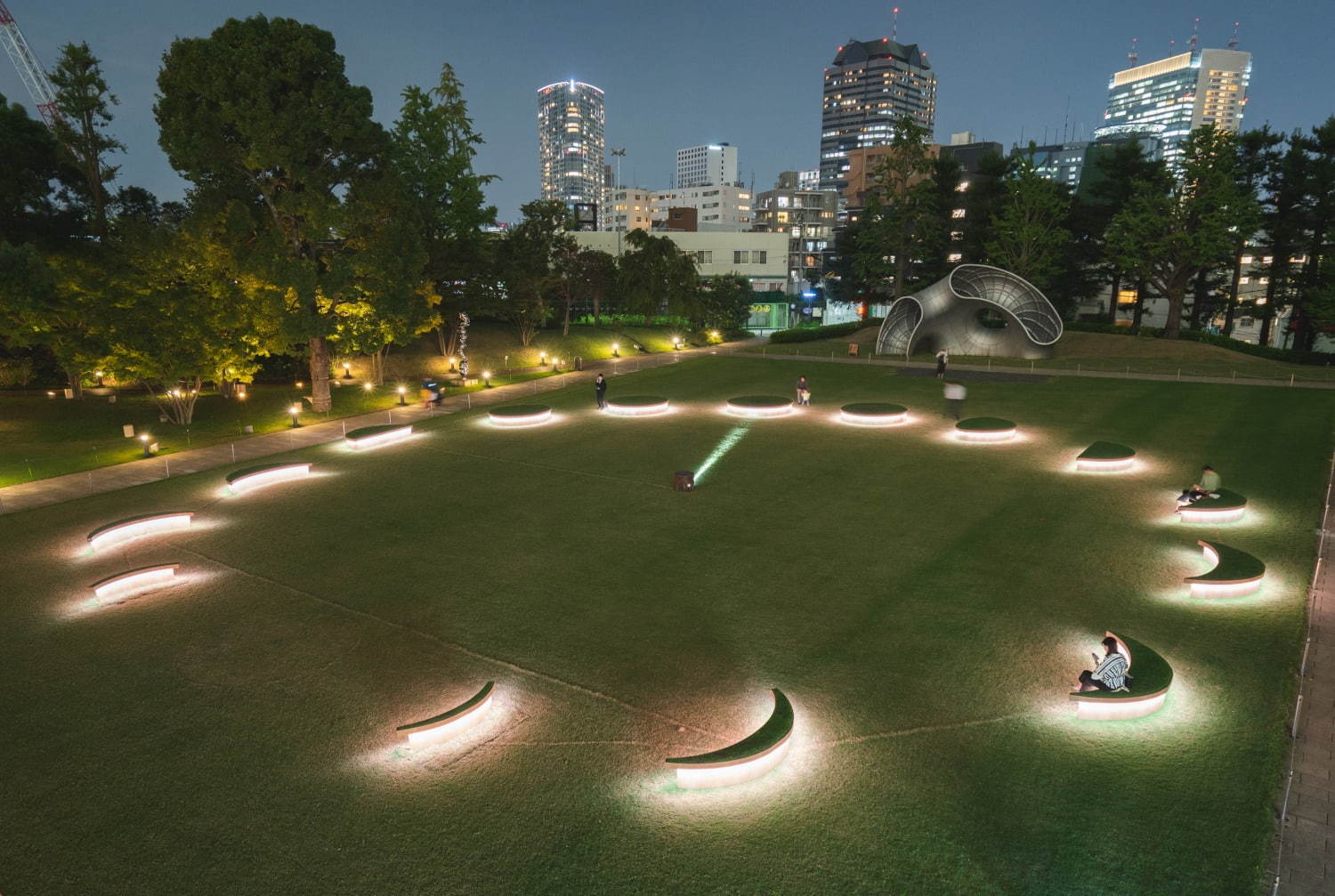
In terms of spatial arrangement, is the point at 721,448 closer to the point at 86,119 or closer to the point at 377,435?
the point at 377,435

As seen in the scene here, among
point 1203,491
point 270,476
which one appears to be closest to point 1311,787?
point 1203,491

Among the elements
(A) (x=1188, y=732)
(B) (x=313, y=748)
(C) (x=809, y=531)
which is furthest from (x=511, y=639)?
(A) (x=1188, y=732)

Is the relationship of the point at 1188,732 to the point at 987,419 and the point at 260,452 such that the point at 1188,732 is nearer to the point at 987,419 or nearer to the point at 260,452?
the point at 987,419

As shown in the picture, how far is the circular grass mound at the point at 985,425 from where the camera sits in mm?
27750

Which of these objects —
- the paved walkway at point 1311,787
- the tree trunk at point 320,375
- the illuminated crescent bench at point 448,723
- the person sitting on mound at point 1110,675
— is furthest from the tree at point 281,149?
the paved walkway at point 1311,787

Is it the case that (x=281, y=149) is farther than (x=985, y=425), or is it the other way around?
(x=281, y=149)

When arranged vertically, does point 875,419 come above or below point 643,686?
above

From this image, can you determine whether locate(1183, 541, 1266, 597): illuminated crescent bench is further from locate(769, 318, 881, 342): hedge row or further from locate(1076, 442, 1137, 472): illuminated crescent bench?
locate(769, 318, 881, 342): hedge row

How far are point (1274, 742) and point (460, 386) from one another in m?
39.9

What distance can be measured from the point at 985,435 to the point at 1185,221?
3705 centimetres

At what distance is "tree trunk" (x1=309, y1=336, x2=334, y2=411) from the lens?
34.8 meters

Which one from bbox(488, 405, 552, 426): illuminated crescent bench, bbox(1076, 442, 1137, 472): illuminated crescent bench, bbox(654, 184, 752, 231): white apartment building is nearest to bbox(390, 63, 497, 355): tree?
bbox(488, 405, 552, 426): illuminated crescent bench

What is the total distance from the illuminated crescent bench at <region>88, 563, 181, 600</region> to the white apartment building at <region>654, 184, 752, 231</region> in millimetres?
163327

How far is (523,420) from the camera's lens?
31844 millimetres
